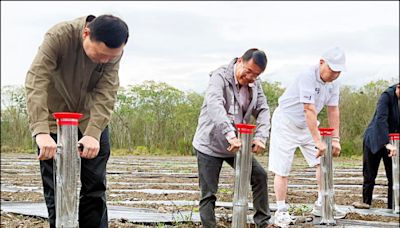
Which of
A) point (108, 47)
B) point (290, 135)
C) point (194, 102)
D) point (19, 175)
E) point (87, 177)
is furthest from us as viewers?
point (194, 102)

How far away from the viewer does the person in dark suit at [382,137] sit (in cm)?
699

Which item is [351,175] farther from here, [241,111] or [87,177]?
[87,177]

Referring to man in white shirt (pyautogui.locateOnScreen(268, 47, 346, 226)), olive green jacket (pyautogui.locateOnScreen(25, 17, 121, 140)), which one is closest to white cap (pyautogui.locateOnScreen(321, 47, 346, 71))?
man in white shirt (pyautogui.locateOnScreen(268, 47, 346, 226))

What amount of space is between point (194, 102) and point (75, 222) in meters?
20.4

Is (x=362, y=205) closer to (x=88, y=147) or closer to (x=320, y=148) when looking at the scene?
(x=320, y=148)

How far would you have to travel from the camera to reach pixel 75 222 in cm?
327

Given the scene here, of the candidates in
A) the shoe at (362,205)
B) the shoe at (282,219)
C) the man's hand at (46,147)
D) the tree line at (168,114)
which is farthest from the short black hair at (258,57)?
the tree line at (168,114)

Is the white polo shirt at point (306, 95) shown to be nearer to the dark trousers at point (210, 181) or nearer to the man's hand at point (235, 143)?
the dark trousers at point (210, 181)

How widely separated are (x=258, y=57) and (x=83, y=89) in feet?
4.37

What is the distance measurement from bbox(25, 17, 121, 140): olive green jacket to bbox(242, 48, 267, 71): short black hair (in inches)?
42.2

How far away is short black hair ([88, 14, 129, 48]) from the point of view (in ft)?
10.5

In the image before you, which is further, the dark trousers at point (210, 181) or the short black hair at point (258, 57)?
the dark trousers at point (210, 181)

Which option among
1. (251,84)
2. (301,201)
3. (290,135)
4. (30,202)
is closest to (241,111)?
(251,84)

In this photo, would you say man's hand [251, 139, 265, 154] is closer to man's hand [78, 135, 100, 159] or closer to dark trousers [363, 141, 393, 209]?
man's hand [78, 135, 100, 159]
